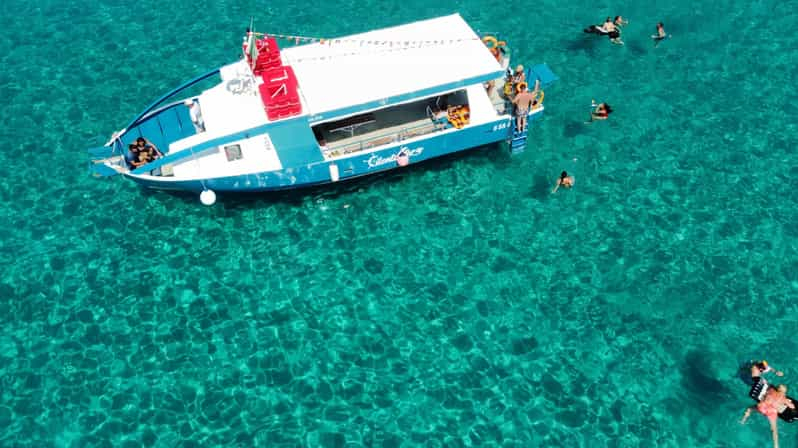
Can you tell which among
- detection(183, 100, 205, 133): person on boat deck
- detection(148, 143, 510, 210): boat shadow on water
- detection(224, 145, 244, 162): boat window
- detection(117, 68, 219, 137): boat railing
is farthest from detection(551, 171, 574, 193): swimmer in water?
detection(117, 68, 219, 137): boat railing

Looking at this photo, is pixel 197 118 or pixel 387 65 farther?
pixel 387 65

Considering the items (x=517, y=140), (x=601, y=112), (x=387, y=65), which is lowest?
(x=601, y=112)

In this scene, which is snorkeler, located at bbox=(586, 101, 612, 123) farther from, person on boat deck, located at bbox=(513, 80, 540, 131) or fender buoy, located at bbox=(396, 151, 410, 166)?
fender buoy, located at bbox=(396, 151, 410, 166)

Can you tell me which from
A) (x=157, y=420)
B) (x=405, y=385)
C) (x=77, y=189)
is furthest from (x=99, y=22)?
(x=405, y=385)

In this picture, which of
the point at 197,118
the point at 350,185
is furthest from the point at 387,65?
the point at 197,118

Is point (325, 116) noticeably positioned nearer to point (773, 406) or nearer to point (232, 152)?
point (232, 152)
